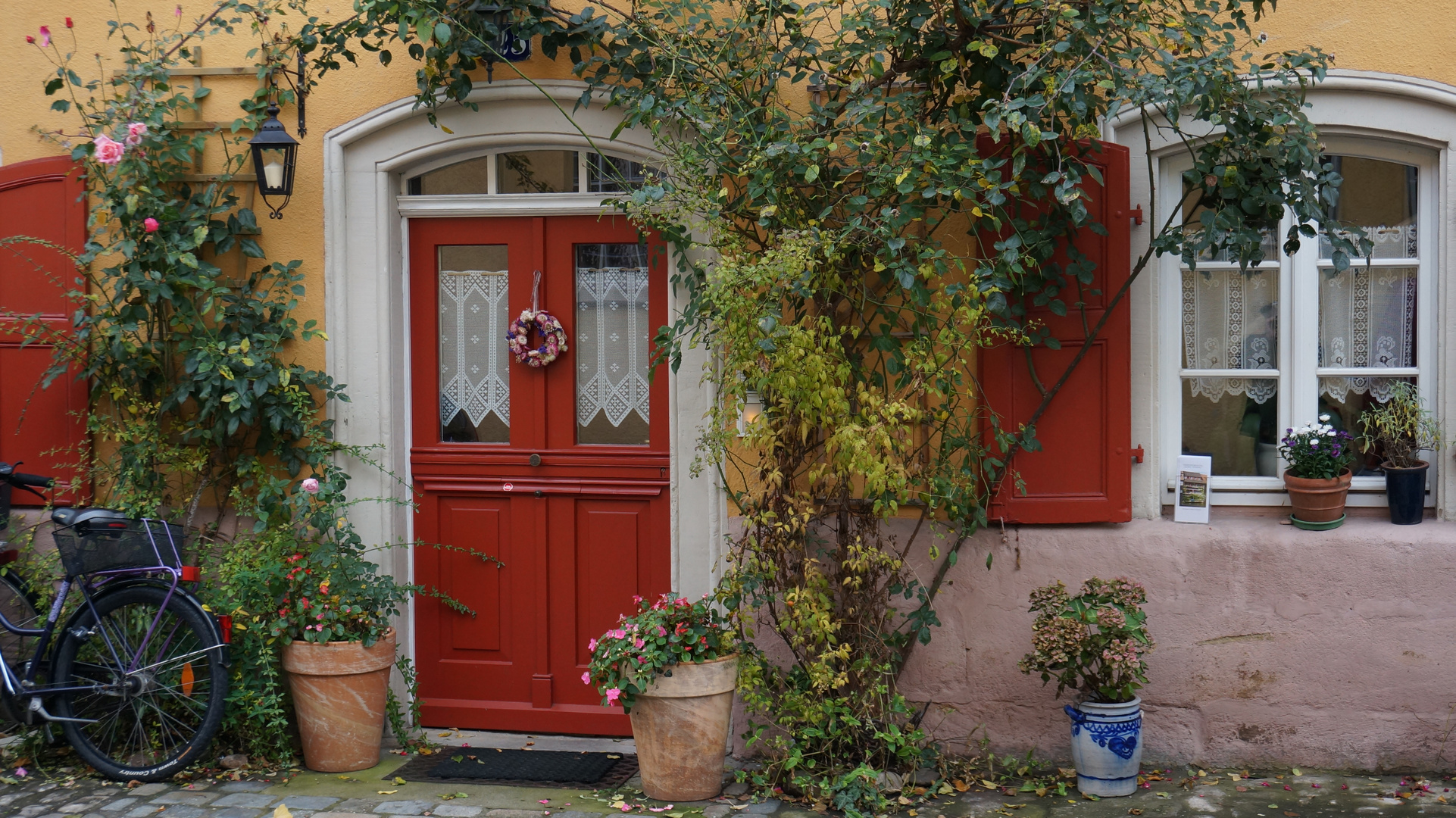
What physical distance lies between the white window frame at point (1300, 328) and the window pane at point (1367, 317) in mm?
34

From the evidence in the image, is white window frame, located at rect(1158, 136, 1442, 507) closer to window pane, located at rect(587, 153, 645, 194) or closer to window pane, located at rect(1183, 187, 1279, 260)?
window pane, located at rect(1183, 187, 1279, 260)

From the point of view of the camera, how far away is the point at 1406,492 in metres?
4.75

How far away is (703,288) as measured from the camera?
460 cm

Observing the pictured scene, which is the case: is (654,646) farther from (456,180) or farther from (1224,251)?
(1224,251)

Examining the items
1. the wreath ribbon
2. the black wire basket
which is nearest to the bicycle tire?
the black wire basket

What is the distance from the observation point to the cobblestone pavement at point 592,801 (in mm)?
4402

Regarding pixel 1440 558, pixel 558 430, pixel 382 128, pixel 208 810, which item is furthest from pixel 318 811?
pixel 1440 558

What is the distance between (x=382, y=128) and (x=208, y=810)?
292cm

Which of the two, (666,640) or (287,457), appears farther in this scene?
(287,457)

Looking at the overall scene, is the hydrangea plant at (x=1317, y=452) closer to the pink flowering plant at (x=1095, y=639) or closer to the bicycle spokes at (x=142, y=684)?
the pink flowering plant at (x=1095, y=639)

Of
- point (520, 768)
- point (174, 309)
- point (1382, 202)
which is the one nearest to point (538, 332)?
point (174, 309)

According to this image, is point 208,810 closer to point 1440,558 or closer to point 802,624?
point 802,624

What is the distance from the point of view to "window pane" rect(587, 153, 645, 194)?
534 centimetres

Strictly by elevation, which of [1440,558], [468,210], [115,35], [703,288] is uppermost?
[115,35]
